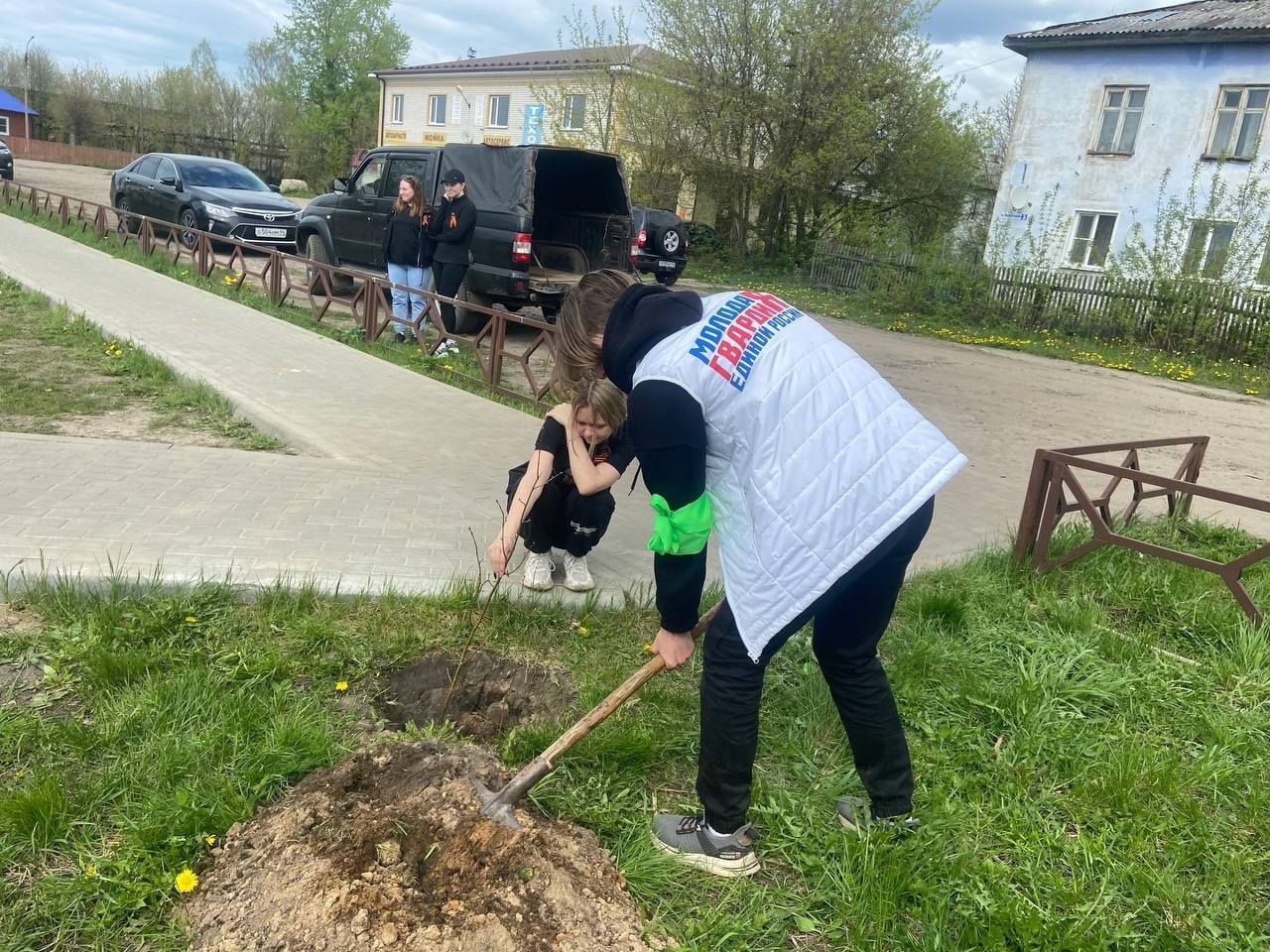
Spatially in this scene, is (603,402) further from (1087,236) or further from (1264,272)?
(1087,236)

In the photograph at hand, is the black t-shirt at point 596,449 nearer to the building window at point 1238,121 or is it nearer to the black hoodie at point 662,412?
the black hoodie at point 662,412

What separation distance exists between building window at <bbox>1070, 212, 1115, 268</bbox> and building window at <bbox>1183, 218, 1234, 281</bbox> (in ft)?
15.0

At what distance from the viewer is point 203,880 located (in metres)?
2.18

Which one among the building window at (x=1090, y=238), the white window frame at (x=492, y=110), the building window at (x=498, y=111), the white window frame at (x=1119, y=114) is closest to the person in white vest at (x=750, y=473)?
the building window at (x=1090, y=238)

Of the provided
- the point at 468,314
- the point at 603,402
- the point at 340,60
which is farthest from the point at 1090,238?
the point at 340,60

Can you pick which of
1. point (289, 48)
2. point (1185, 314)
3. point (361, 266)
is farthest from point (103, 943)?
point (289, 48)

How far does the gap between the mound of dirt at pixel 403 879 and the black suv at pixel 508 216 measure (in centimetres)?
755

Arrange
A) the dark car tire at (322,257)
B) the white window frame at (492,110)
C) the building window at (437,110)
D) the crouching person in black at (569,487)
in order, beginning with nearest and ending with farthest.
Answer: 1. the crouching person in black at (569,487)
2. the dark car tire at (322,257)
3. the white window frame at (492,110)
4. the building window at (437,110)

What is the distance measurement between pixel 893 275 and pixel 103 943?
18963 mm

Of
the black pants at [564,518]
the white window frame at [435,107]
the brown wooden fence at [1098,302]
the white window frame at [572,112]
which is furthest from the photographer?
the white window frame at [435,107]

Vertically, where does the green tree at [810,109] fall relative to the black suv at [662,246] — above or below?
above

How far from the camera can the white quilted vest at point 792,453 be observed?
2.11 metres

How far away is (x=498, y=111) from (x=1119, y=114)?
89.3 ft

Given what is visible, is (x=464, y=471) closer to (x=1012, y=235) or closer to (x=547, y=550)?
(x=547, y=550)
